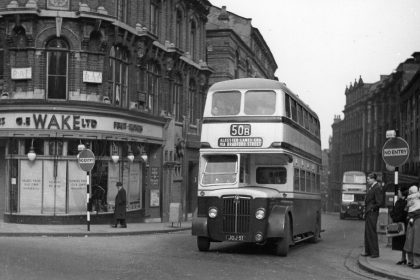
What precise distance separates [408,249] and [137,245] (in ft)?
25.8

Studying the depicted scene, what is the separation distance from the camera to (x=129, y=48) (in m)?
28.1

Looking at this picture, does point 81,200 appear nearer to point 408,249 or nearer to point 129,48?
point 129,48

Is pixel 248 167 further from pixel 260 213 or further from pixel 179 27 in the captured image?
pixel 179 27

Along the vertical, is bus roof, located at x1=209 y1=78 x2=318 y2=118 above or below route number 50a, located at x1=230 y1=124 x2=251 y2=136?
above

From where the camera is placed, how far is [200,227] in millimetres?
16094

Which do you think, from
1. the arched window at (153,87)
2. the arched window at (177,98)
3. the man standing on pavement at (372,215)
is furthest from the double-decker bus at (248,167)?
the arched window at (177,98)

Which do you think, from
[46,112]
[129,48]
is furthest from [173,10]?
[46,112]

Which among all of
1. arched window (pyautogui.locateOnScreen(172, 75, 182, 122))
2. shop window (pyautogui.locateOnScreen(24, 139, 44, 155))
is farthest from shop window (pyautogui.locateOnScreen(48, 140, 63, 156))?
arched window (pyautogui.locateOnScreen(172, 75, 182, 122))

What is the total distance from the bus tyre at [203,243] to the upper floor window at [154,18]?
54.8 feet

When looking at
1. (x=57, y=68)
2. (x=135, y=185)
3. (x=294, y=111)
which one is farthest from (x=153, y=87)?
(x=294, y=111)

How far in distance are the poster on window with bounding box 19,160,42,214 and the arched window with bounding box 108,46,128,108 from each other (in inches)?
176

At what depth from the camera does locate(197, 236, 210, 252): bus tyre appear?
54.1ft

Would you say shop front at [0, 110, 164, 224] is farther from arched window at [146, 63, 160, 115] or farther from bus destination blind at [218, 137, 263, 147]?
bus destination blind at [218, 137, 263, 147]

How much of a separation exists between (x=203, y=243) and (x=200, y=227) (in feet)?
2.24
